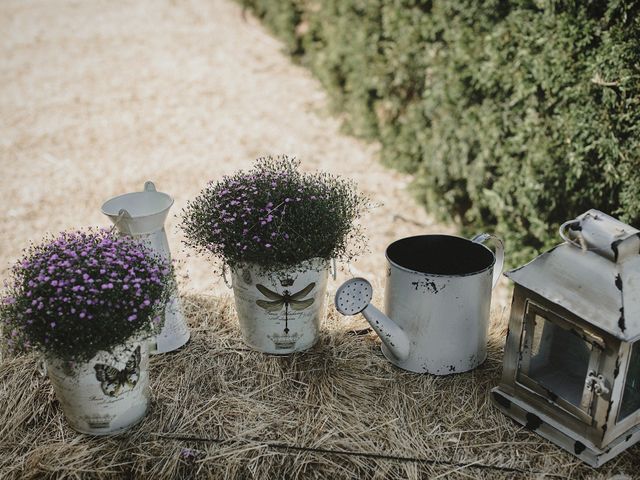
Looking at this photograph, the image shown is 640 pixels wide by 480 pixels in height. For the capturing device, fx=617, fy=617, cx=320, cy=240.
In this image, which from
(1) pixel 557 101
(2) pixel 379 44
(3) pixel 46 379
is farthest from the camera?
(2) pixel 379 44

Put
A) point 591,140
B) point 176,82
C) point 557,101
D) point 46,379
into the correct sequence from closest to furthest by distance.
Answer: point 46,379, point 591,140, point 557,101, point 176,82

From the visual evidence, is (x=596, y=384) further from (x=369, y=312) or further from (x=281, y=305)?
(x=281, y=305)

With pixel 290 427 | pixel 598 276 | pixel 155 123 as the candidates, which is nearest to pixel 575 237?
pixel 598 276

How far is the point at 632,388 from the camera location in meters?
1.83

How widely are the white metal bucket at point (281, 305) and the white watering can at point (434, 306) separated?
0.20 m

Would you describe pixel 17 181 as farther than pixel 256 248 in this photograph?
Yes

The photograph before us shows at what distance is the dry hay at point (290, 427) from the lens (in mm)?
1912

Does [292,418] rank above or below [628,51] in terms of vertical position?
below

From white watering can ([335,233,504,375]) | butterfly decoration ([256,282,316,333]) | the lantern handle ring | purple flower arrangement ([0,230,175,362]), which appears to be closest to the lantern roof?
the lantern handle ring

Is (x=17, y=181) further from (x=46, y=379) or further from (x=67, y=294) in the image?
(x=67, y=294)

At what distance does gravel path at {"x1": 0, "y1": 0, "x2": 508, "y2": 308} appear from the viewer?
474cm

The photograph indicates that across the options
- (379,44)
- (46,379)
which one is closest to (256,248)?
(46,379)

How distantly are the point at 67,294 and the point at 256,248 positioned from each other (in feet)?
1.99

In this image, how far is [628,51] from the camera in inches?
A: 106
